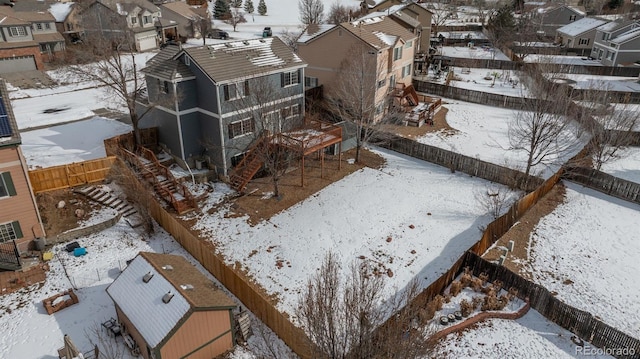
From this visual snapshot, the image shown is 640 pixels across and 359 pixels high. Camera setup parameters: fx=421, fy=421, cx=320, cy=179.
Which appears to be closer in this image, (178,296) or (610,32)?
(178,296)

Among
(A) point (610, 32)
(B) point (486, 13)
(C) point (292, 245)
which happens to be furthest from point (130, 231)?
(B) point (486, 13)

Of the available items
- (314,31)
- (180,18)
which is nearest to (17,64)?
(180,18)

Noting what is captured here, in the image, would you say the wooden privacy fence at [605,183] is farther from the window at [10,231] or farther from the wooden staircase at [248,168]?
the window at [10,231]

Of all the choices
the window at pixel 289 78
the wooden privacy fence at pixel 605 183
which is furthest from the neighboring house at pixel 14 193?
the wooden privacy fence at pixel 605 183

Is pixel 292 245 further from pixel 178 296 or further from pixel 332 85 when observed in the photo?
pixel 332 85

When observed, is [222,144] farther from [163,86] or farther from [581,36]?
[581,36]
